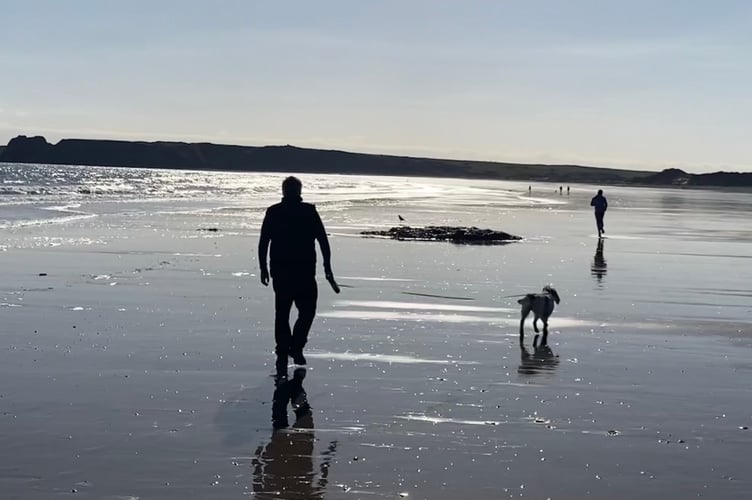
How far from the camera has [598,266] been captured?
19.0m

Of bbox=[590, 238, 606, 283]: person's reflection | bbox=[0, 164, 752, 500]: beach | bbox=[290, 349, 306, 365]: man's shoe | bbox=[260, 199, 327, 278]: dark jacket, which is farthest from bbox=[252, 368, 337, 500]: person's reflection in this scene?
bbox=[590, 238, 606, 283]: person's reflection

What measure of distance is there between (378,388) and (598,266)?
11979 millimetres

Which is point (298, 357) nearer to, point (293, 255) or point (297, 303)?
point (297, 303)

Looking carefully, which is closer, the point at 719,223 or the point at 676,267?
the point at 676,267

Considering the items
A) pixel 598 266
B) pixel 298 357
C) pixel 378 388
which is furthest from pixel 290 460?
pixel 598 266

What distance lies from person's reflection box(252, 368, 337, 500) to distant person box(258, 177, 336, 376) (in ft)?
4.76

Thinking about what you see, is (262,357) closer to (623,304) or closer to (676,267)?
(623,304)

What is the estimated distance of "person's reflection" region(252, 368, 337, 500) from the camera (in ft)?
17.4

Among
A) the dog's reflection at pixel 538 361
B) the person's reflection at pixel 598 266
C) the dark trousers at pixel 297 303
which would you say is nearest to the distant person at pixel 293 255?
the dark trousers at pixel 297 303

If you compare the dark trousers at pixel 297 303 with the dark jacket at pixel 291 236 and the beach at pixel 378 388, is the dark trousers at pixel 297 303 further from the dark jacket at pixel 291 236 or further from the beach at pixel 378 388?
the beach at pixel 378 388

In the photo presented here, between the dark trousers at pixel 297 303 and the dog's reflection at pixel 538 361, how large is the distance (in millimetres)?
1920

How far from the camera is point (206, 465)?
5.67m

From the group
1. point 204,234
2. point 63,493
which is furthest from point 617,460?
point 204,234

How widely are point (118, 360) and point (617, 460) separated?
456 centimetres
